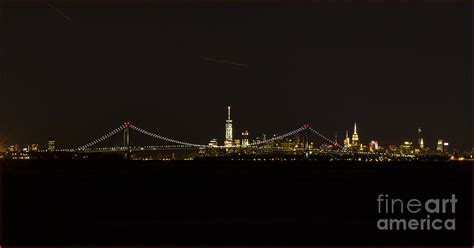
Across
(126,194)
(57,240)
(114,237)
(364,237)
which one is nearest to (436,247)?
(364,237)

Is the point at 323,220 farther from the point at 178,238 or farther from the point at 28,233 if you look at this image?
the point at 28,233

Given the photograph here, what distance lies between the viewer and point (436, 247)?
617cm

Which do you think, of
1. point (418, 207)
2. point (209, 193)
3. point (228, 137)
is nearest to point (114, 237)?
point (418, 207)

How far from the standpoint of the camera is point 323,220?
272 inches

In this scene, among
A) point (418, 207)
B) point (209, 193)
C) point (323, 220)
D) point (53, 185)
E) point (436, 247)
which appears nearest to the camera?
point (436, 247)

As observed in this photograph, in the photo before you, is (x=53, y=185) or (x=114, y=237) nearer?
(x=114, y=237)

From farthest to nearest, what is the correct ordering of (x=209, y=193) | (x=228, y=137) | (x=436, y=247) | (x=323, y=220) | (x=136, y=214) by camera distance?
(x=228, y=137) → (x=209, y=193) → (x=136, y=214) → (x=323, y=220) → (x=436, y=247)

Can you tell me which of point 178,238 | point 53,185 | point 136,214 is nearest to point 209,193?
point 53,185

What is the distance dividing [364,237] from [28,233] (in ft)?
10.6

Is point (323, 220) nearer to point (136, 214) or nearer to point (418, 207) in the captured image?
point (418, 207)

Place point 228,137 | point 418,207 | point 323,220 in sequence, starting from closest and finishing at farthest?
point 323,220 → point 418,207 → point 228,137

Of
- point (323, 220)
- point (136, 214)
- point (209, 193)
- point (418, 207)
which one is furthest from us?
point (209, 193)

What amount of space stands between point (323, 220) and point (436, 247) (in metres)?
1.20

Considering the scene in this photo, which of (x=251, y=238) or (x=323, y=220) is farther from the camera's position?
(x=323, y=220)
